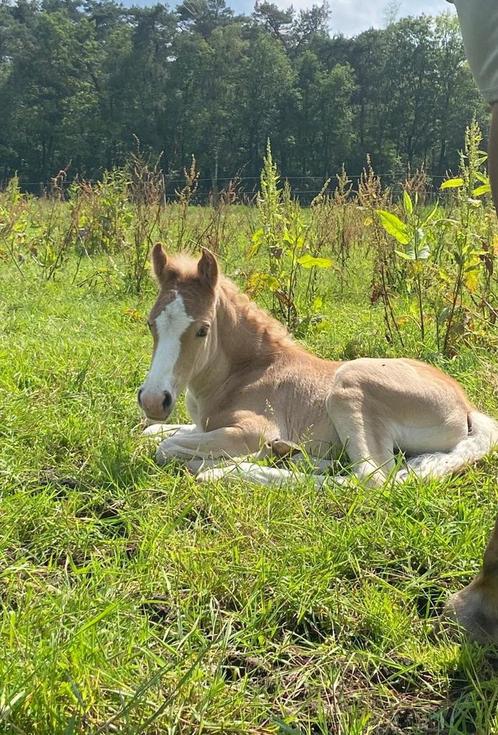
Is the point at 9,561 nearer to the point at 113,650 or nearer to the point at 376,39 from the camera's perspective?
the point at 113,650

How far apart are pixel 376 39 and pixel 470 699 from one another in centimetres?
7980

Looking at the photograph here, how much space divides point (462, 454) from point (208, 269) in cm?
183

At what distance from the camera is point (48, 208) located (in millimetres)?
12336

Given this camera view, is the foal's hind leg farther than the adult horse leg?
Yes

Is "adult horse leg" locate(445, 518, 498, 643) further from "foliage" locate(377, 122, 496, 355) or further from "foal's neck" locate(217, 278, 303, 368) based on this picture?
"foliage" locate(377, 122, 496, 355)

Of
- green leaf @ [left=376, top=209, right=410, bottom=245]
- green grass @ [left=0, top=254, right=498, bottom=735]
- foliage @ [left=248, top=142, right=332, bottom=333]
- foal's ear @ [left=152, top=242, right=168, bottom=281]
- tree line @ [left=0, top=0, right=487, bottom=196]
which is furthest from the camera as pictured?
tree line @ [left=0, top=0, right=487, bottom=196]

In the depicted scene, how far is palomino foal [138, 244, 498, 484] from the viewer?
11.3ft

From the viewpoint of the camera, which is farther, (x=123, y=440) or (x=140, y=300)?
(x=140, y=300)

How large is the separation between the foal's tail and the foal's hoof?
1.06 meters

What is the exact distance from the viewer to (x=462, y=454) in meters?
3.47

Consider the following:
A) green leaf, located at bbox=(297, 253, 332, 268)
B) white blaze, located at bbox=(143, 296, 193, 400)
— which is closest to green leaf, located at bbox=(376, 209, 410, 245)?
green leaf, located at bbox=(297, 253, 332, 268)

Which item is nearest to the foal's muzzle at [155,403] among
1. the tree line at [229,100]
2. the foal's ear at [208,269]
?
the foal's ear at [208,269]

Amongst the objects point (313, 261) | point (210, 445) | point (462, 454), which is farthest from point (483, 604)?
point (313, 261)

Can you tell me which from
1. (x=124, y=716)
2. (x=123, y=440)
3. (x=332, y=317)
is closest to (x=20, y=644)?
(x=124, y=716)
